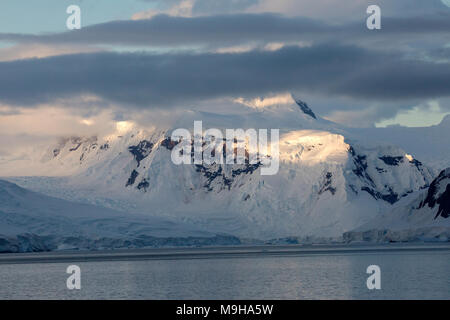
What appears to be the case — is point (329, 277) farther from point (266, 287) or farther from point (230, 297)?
point (230, 297)
